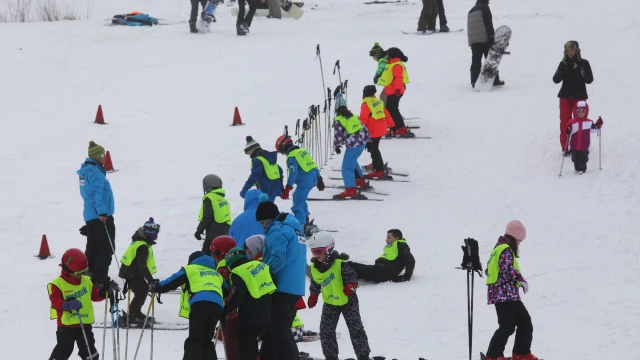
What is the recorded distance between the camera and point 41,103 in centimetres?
1827

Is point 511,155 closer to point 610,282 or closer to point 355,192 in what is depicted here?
point 355,192

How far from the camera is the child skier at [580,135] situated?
13.7m

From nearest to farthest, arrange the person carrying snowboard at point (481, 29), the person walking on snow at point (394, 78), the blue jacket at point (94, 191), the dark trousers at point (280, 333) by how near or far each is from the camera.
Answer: the dark trousers at point (280, 333) < the blue jacket at point (94, 191) < the person walking on snow at point (394, 78) < the person carrying snowboard at point (481, 29)

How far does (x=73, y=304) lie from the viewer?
7781 millimetres

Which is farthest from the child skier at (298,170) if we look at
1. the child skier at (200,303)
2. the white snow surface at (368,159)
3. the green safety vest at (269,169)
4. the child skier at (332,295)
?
the child skier at (200,303)

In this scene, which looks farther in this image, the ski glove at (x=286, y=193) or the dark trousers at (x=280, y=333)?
the ski glove at (x=286, y=193)

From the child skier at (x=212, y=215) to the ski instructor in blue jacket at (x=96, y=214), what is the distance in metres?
0.95

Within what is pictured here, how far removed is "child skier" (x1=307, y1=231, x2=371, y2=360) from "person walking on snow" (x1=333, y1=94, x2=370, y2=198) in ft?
16.0

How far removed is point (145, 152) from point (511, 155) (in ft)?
19.0

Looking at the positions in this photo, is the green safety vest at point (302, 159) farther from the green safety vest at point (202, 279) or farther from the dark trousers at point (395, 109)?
the green safety vest at point (202, 279)

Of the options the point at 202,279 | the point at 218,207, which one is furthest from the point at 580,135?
the point at 202,279

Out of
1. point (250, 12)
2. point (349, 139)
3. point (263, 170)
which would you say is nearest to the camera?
point (263, 170)

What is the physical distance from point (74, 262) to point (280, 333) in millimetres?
1736

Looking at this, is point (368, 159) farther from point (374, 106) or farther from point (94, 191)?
point (94, 191)
